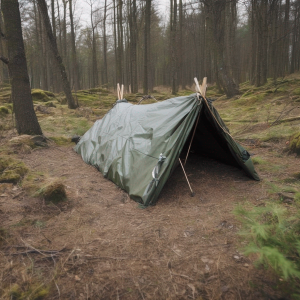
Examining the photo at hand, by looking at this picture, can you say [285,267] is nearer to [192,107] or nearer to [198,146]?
[192,107]

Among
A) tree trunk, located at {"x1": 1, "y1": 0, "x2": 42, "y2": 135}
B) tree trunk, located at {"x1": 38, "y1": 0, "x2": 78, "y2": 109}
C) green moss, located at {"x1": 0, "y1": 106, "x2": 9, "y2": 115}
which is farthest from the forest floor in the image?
tree trunk, located at {"x1": 38, "y1": 0, "x2": 78, "y2": 109}

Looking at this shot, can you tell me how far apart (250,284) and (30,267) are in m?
1.80

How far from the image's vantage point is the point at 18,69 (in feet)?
20.5

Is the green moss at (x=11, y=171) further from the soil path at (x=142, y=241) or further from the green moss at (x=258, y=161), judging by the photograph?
the green moss at (x=258, y=161)

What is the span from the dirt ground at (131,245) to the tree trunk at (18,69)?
3.26 meters

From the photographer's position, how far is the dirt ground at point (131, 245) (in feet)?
6.22

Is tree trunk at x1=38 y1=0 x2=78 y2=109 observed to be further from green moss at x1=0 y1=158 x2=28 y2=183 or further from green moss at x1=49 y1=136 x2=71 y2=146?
green moss at x1=0 y1=158 x2=28 y2=183

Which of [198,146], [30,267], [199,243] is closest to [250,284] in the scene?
[199,243]

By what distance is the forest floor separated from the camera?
189 centimetres

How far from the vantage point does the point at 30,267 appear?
6.77 ft

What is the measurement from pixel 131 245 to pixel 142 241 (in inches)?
5.2

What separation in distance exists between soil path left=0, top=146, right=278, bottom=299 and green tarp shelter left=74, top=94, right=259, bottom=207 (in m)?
0.30

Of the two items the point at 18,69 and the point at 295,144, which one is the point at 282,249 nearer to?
the point at 295,144

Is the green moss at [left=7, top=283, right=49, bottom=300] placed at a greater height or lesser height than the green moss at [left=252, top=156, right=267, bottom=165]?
lesser
